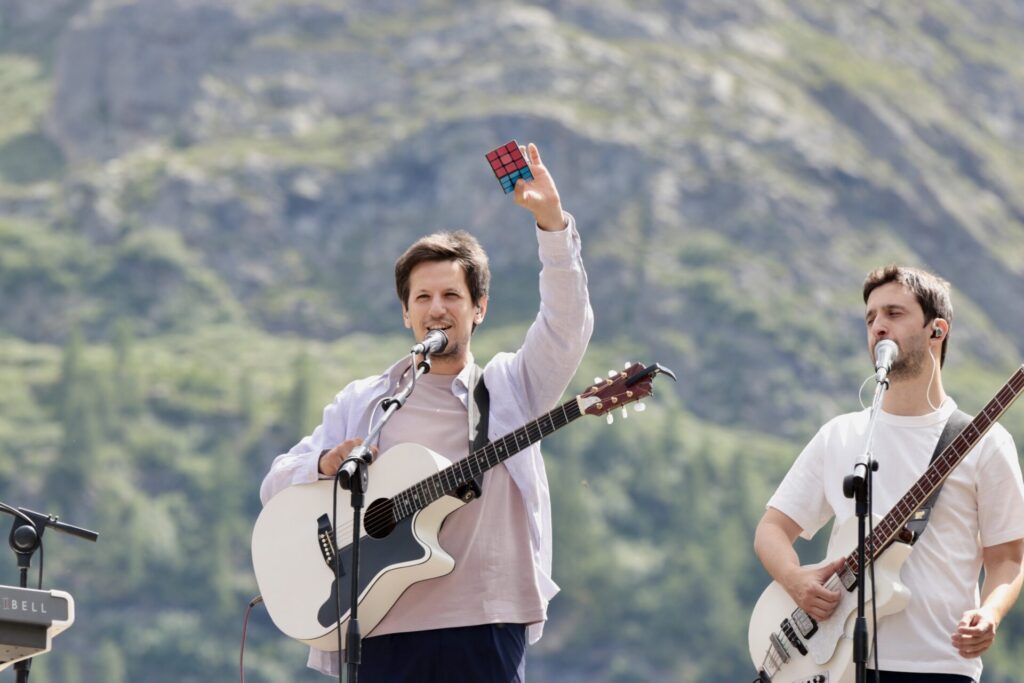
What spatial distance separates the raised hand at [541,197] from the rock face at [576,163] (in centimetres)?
9440

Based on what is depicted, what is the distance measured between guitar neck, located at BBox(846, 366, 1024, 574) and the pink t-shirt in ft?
3.57

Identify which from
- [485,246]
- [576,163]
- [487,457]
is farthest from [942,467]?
[576,163]

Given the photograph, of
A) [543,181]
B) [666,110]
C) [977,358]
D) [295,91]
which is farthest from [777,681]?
[295,91]

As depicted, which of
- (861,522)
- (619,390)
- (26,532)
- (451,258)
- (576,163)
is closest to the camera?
(861,522)

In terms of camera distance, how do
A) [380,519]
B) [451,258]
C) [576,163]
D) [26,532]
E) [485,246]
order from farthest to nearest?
[576,163] → [485,246] → [451,258] → [380,519] → [26,532]

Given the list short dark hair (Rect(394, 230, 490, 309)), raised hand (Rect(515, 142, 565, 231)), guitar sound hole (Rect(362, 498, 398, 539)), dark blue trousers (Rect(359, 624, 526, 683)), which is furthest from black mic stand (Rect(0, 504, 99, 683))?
raised hand (Rect(515, 142, 565, 231))

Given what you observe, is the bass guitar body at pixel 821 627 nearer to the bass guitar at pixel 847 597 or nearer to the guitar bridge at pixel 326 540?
the bass guitar at pixel 847 597

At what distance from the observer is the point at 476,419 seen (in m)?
5.74

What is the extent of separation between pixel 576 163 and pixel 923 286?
356ft

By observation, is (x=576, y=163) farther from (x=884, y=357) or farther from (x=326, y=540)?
(x=884, y=357)

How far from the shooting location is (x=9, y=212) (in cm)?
11144

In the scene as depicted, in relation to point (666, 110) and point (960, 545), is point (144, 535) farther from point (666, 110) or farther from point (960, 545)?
point (960, 545)

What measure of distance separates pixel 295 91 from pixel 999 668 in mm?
70328

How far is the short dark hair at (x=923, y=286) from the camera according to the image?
5.61 metres
